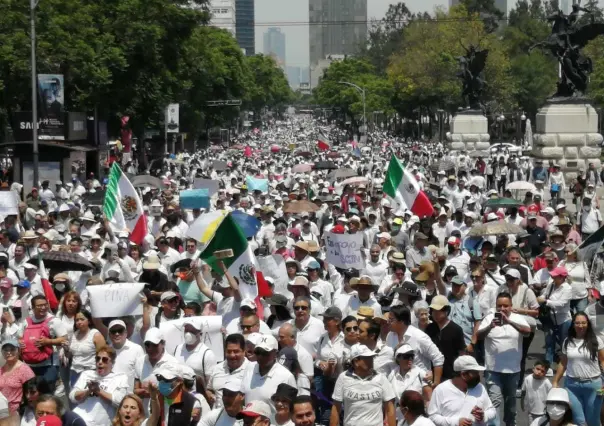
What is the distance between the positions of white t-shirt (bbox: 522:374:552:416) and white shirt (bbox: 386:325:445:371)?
2.33 feet

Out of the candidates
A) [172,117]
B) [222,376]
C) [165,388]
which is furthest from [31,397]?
[172,117]

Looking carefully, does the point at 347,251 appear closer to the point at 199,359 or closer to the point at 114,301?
the point at 114,301

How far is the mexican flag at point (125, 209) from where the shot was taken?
54.6 ft

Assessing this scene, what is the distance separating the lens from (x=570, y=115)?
1438 inches

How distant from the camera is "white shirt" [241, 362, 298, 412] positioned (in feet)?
28.8

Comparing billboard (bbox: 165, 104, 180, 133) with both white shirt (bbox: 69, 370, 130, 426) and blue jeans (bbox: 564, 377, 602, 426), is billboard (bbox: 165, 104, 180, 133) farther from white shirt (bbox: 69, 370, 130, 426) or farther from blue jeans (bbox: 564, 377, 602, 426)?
white shirt (bbox: 69, 370, 130, 426)

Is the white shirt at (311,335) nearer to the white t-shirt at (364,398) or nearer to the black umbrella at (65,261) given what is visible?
the white t-shirt at (364,398)

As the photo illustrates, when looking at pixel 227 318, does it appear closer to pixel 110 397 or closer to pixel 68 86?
pixel 110 397

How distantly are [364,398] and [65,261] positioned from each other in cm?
639

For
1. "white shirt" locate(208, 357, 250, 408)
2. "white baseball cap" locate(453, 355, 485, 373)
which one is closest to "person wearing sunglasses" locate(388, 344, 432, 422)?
"white baseball cap" locate(453, 355, 485, 373)

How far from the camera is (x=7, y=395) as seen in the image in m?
10.2

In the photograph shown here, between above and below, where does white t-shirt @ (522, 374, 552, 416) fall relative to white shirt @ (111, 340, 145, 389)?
below

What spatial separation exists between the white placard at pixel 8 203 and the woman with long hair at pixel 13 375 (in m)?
9.90

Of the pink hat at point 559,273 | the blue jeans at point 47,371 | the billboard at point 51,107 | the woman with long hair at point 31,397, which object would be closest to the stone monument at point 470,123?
the billboard at point 51,107
